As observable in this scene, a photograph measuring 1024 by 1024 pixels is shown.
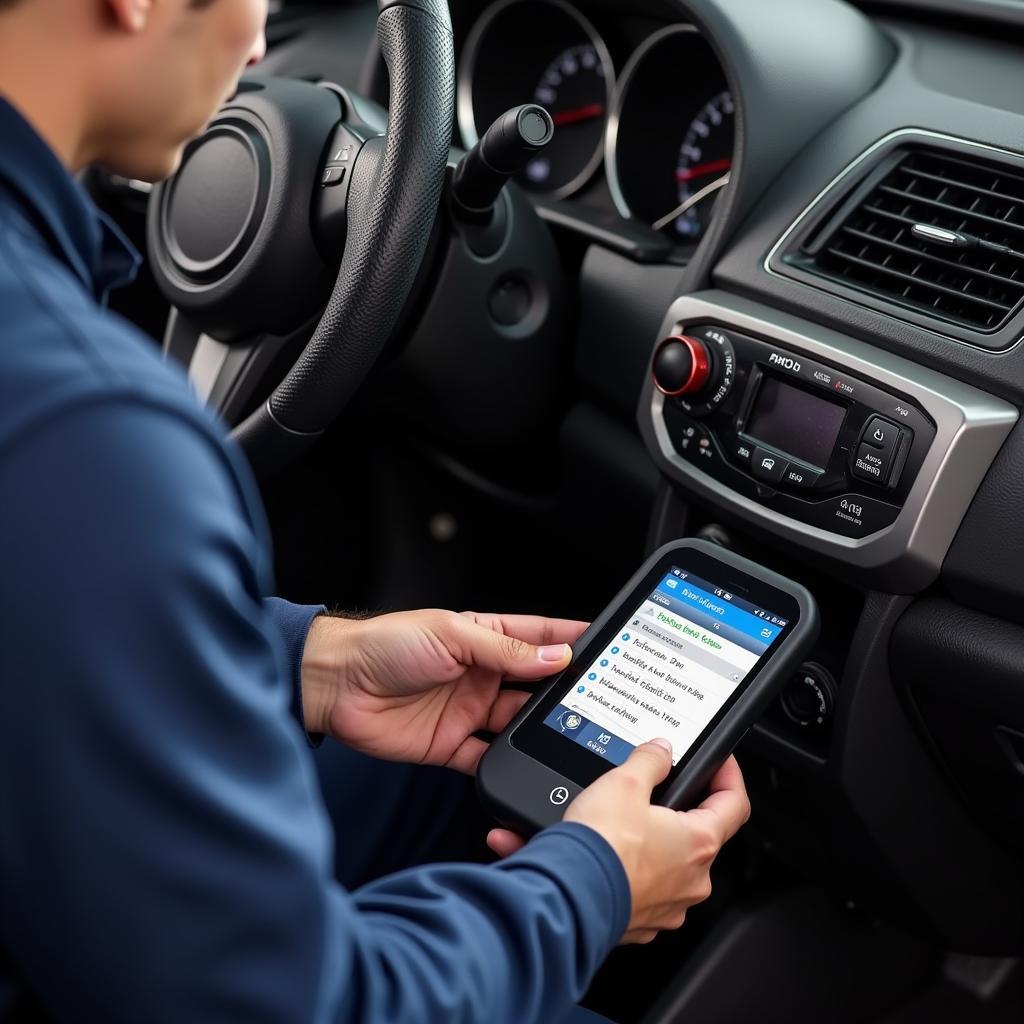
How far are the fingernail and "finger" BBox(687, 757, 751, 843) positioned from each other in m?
0.14

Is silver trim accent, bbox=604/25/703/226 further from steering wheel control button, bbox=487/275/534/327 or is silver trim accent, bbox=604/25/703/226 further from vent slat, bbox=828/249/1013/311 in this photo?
vent slat, bbox=828/249/1013/311

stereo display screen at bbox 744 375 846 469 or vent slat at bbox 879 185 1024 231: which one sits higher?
vent slat at bbox 879 185 1024 231

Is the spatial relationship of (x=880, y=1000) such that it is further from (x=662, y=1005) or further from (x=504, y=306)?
(x=504, y=306)

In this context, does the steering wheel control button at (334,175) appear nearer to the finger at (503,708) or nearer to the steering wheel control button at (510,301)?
the steering wheel control button at (510,301)

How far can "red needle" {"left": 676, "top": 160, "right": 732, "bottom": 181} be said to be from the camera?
4.67 ft

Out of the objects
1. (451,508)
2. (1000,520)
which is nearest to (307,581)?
(451,508)

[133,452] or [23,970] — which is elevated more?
[133,452]

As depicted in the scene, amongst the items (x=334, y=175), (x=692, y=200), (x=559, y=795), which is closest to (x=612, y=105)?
(x=692, y=200)

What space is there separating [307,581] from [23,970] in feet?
4.07

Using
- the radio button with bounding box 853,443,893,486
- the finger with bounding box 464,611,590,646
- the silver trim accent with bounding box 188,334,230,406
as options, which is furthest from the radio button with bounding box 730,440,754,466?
the silver trim accent with bounding box 188,334,230,406

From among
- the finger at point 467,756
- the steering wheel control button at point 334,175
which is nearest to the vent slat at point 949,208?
the steering wheel control button at point 334,175

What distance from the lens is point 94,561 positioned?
497 millimetres

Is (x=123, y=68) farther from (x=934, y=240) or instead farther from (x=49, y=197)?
(x=934, y=240)

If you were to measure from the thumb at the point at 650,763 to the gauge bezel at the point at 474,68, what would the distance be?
0.83m
